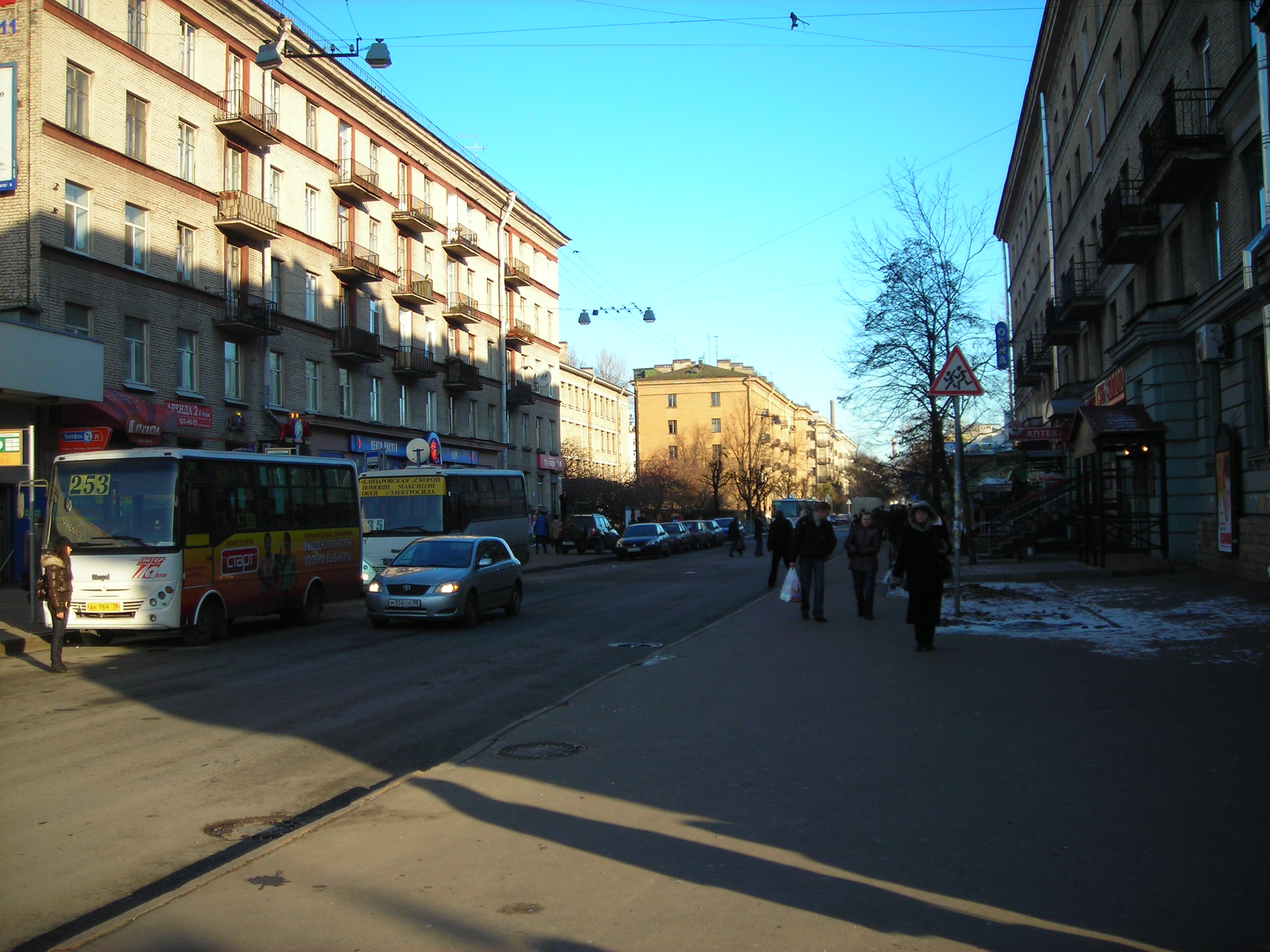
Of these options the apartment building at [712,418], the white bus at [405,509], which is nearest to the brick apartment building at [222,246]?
the white bus at [405,509]

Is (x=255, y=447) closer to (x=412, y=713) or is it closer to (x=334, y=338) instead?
(x=334, y=338)

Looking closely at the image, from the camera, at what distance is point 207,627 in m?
→ 16.2

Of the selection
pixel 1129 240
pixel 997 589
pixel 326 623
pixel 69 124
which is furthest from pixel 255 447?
pixel 1129 240

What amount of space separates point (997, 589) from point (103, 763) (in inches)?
638

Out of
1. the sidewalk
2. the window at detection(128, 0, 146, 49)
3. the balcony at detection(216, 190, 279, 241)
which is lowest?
the sidewalk

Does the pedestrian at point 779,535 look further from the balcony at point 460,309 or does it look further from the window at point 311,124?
the balcony at point 460,309

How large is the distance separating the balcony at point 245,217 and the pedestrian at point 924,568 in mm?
26295

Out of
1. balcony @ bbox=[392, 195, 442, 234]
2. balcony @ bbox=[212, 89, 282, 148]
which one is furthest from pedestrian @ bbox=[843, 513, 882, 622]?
balcony @ bbox=[392, 195, 442, 234]

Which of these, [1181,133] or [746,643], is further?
[1181,133]

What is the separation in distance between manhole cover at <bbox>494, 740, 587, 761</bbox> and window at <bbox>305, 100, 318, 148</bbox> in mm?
34816

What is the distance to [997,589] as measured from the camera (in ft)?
65.5

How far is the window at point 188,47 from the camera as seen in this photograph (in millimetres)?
31266

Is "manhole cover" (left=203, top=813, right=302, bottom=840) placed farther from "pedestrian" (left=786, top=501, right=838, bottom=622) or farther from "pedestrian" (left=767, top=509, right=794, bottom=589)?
"pedestrian" (left=767, top=509, right=794, bottom=589)

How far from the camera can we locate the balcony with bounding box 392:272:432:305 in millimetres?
44903
